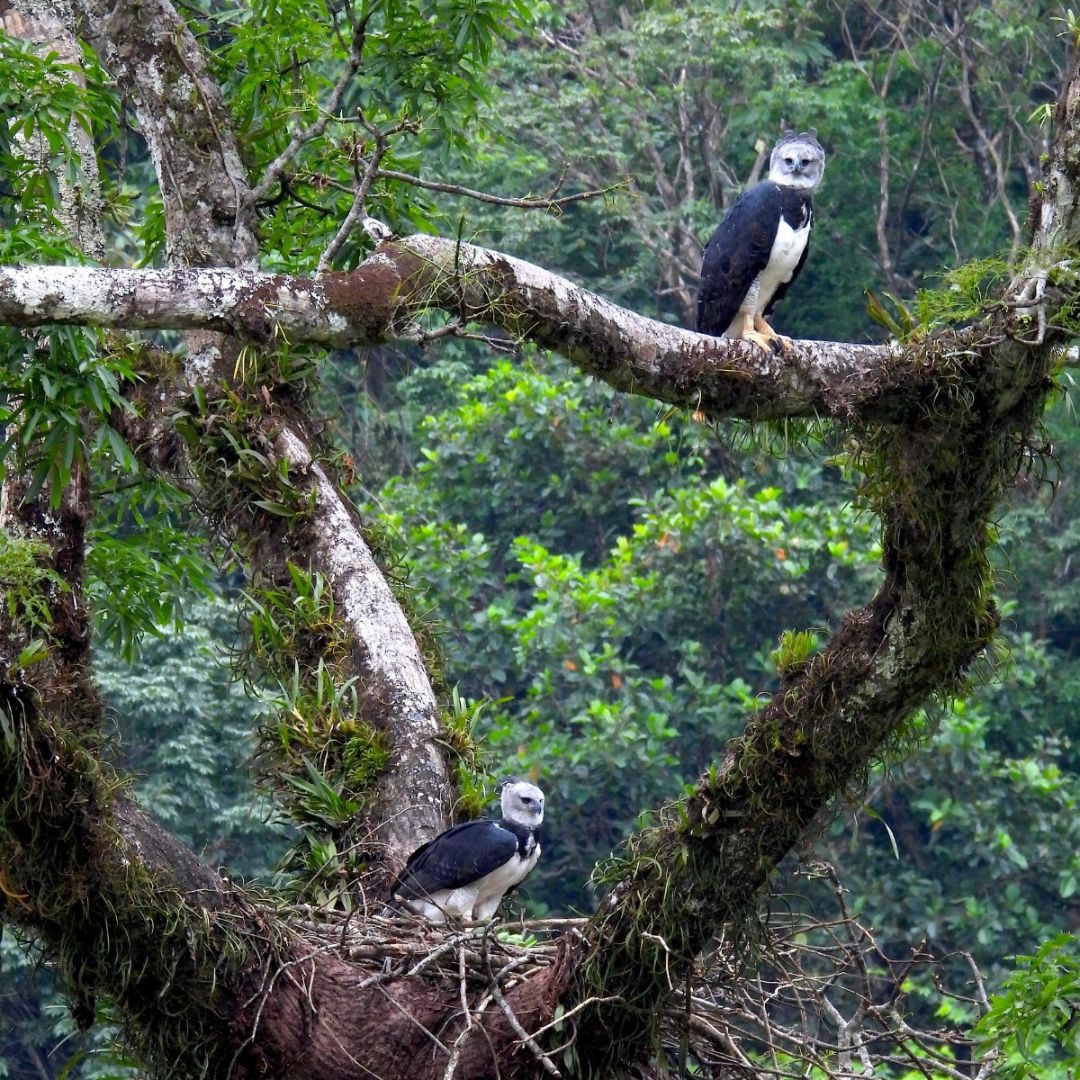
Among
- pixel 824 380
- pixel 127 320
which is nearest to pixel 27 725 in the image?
pixel 127 320

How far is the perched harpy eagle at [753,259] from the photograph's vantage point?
7.45m

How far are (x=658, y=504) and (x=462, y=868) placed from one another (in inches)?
346

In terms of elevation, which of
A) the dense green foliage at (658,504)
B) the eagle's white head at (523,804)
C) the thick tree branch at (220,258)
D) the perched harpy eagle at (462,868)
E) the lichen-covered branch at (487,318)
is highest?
the lichen-covered branch at (487,318)

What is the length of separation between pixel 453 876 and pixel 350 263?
121 inches

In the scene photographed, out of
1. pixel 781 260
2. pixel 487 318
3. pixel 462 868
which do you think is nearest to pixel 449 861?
pixel 462 868

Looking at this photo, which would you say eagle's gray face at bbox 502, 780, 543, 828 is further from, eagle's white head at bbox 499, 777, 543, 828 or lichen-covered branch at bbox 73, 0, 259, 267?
lichen-covered branch at bbox 73, 0, 259, 267

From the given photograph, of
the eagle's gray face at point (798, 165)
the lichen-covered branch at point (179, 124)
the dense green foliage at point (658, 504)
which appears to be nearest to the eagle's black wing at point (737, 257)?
the eagle's gray face at point (798, 165)

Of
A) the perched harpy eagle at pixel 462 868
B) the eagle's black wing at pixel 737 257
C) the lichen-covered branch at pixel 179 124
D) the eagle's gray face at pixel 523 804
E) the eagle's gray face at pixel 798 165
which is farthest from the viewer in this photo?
the eagle's gray face at pixel 798 165

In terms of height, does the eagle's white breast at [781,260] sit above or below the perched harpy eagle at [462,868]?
above

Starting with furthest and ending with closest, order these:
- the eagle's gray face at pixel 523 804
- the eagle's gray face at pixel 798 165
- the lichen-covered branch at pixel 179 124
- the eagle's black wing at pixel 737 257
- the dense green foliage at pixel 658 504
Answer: the dense green foliage at pixel 658 504 → the eagle's gray face at pixel 798 165 → the eagle's black wing at pixel 737 257 → the lichen-covered branch at pixel 179 124 → the eagle's gray face at pixel 523 804

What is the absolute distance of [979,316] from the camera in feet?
15.3

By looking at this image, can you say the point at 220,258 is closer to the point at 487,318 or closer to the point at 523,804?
the point at 487,318

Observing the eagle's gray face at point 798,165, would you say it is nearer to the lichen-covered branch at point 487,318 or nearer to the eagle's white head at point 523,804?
the lichen-covered branch at point 487,318

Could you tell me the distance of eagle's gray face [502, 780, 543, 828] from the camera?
6879 mm
